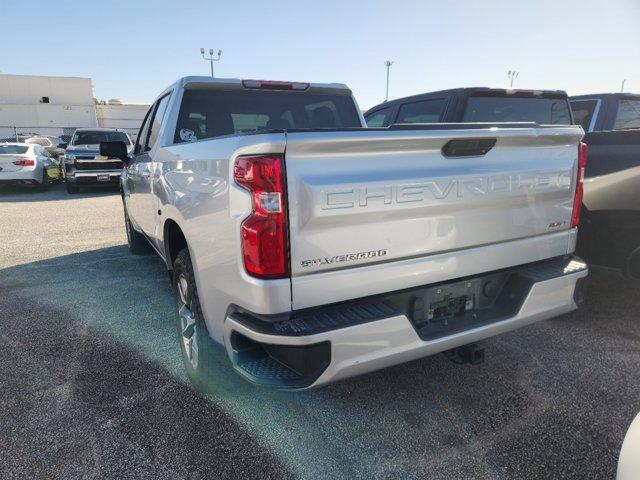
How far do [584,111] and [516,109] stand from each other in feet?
4.81

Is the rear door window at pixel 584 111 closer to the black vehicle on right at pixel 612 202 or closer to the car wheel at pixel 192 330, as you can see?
the black vehicle on right at pixel 612 202

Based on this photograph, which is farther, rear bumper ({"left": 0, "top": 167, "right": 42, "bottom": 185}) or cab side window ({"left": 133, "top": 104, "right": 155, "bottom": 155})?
rear bumper ({"left": 0, "top": 167, "right": 42, "bottom": 185})

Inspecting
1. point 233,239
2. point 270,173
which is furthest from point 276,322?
point 270,173

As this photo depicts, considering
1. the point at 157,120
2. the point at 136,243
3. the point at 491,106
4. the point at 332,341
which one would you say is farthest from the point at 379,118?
the point at 332,341

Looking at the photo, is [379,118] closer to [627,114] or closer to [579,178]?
[627,114]

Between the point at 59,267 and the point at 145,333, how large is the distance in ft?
8.70

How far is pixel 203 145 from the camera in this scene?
2.24 meters

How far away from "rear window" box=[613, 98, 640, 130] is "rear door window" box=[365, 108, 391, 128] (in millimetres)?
2756

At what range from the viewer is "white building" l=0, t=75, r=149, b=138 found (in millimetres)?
44156

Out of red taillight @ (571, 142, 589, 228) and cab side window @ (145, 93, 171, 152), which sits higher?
cab side window @ (145, 93, 171, 152)

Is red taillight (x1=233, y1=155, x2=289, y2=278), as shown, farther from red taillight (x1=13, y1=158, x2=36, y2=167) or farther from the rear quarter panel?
red taillight (x1=13, y1=158, x2=36, y2=167)

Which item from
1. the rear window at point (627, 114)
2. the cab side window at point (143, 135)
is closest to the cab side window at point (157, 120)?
the cab side window at point (143, 135)

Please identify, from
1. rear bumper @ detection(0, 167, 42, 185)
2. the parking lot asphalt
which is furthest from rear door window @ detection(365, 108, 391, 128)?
rear bumper @ detection(0, 167, 42, 185)

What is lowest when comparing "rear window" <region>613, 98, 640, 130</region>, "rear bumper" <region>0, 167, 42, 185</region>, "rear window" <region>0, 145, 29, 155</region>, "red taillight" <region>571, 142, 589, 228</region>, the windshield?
"rear bumper" <region>0, 167, 42, 185</region>
